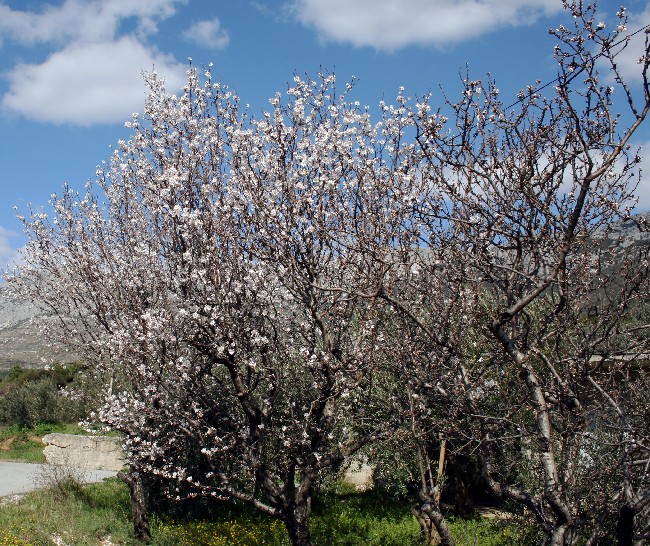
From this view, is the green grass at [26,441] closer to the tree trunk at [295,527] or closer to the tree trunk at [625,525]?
the tree trunk at [295,527]

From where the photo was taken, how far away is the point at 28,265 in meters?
11.4

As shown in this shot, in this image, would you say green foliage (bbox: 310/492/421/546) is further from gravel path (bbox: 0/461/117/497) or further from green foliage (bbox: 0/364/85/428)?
green foliage (bbox: 0/364/85/428)

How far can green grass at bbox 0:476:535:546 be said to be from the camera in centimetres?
1131

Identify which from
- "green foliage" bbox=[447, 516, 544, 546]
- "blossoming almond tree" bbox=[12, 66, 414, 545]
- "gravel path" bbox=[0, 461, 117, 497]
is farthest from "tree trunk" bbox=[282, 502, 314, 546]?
"gravel path" bbox=[0, 461, 117, 497]

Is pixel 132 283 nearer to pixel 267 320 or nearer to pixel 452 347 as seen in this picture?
pixel 267 320

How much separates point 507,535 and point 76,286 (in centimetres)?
861

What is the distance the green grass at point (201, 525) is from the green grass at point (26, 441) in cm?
707

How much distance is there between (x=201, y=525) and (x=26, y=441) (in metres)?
13.0

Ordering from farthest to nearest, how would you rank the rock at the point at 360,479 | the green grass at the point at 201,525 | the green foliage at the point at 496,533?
1. the rock at the point at 360,479
2. the green grass at the point at 201,525
3. the green foliage at the point at 496,533

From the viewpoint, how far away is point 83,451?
63.4 feet

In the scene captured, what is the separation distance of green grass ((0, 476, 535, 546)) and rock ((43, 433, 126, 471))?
4484mm

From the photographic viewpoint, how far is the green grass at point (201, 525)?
37.1ft

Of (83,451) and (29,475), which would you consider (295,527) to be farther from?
(83,451)

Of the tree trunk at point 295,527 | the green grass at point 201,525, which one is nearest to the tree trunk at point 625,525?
the tree trunk at point 295,527
